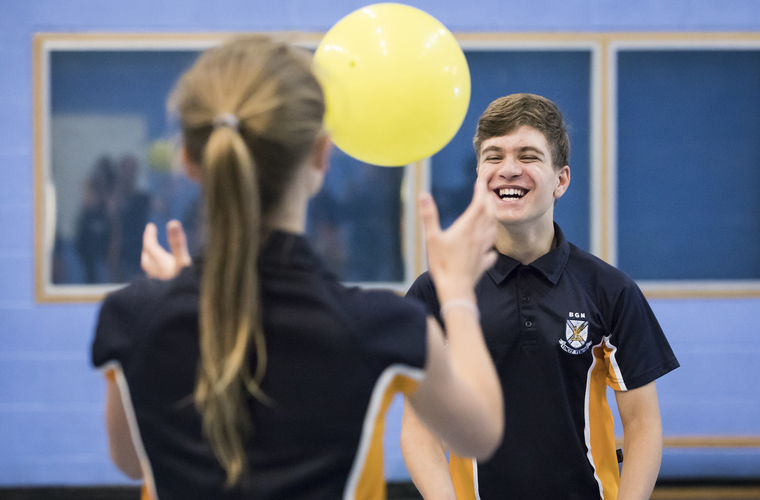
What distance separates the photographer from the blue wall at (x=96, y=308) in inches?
119

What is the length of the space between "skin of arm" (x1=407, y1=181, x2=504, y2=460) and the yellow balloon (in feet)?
1.34

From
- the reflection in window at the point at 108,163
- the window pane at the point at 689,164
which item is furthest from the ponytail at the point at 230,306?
the window pane at the point at 689,164

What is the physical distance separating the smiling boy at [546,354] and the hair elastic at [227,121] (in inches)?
30.8

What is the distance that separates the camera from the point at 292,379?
0.69m

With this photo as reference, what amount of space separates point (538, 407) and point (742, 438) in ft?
7.22

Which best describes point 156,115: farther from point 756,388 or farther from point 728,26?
point 756,388

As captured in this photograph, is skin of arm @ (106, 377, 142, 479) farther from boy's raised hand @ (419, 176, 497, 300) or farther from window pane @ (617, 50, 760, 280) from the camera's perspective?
window pane @ (617, 50, 760, 280)

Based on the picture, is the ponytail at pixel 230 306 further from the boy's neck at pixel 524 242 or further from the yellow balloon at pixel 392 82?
the boy's neck at pixel 524 242

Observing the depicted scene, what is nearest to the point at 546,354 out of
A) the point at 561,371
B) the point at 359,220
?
the point at 561,371

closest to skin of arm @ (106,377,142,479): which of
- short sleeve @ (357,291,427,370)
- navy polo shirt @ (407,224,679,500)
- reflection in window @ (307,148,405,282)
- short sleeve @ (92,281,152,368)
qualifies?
short sleeve @ (92,281,152,368)

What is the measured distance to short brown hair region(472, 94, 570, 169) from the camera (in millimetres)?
1405

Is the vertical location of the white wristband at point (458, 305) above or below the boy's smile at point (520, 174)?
below

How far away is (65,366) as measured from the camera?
120 inches

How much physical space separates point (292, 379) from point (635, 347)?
0.88 meters
